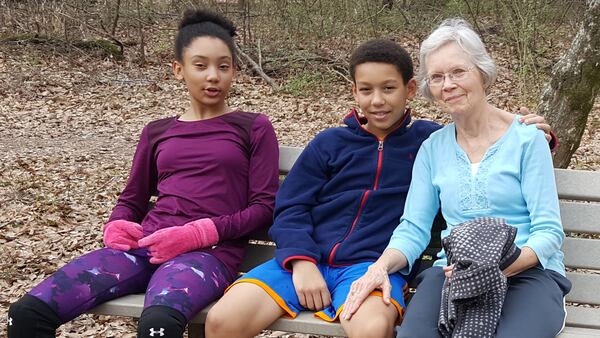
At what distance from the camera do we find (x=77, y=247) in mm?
5660

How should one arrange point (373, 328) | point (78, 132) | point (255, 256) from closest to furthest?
point (373, 328) → point (255, 256) → point (78, 132)

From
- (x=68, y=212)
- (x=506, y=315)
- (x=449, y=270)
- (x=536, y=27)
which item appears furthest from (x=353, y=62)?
(x=536, y=27)

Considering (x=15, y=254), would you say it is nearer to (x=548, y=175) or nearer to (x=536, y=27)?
(x=548, y=175)

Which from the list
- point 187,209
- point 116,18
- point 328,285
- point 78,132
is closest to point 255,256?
point 187,209

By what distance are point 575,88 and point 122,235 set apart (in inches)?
126

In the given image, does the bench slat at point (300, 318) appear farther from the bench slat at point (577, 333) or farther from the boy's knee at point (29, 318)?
the boy's knee at point (29, 318)

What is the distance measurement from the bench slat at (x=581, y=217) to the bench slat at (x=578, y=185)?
0.04 meters

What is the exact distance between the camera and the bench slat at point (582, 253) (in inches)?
129

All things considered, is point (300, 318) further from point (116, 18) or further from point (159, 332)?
point (116, 18)

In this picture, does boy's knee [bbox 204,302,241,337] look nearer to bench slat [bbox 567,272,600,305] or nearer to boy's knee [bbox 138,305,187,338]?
boy's knee [bbox 138,305,187,338]

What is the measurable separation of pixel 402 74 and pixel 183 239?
122 centimetres

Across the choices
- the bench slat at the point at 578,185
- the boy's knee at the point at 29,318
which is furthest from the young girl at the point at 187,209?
the bench slat at the point at 578,185

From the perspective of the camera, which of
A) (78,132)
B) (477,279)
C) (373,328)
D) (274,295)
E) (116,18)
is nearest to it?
(477,279)

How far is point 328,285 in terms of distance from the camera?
3098 mm
